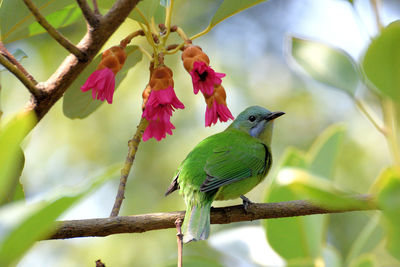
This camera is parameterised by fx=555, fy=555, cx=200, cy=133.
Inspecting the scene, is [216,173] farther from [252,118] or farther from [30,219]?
Answer: [30,219]

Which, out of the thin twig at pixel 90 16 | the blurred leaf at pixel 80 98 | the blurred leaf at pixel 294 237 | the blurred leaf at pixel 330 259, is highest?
the thin twig at pixel 90 16

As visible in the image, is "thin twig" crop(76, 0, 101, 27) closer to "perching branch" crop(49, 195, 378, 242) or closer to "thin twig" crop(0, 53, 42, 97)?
"thin twig" crop(0, 53, 42, 97)

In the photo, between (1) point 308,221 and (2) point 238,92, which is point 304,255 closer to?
(1) point 308,221

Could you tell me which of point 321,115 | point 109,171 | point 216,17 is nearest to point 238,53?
point 321,115

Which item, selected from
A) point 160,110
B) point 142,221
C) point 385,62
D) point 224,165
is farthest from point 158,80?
point 224,165

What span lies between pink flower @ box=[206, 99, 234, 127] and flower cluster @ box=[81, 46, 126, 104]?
0.49m

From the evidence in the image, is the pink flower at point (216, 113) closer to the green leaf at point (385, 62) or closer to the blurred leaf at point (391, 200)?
the green leaf at point (385, 62)

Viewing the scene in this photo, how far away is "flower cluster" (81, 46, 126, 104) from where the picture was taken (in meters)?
2.35

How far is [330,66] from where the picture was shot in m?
2.23

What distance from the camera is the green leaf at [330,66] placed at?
87.5 inches

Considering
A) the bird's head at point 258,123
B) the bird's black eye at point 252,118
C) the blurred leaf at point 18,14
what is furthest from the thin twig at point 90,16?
the bird's black eye at point 252,118

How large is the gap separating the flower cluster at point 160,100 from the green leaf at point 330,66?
1.77 ft

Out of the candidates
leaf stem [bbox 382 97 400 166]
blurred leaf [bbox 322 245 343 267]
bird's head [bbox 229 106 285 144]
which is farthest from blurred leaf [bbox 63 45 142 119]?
bird's head [bbox 229 106 285 144]

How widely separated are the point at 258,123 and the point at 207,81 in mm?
2273
